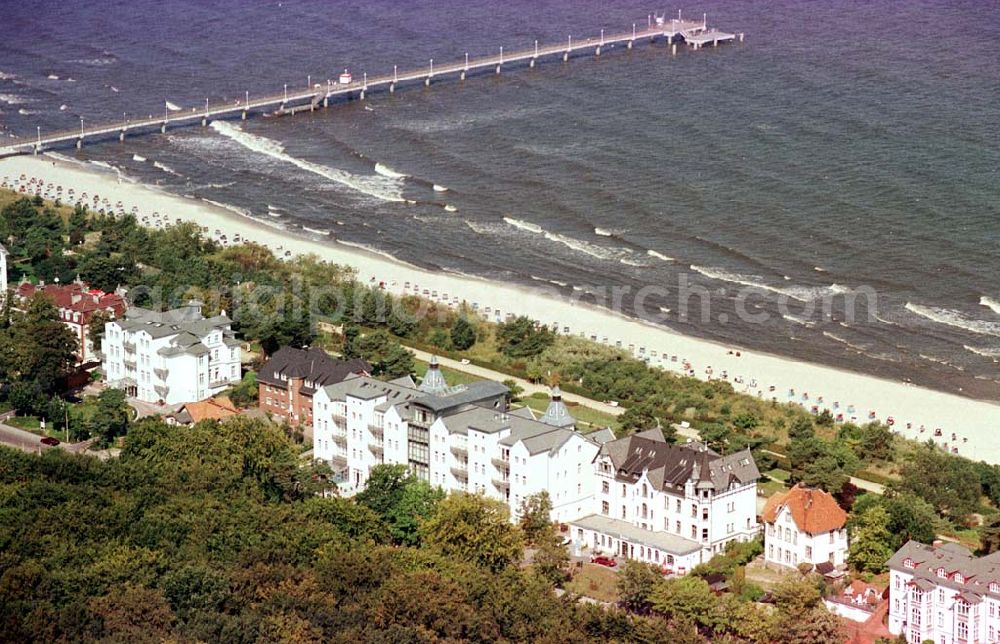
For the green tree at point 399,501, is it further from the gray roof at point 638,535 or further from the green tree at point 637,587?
the green tree at point 637,587

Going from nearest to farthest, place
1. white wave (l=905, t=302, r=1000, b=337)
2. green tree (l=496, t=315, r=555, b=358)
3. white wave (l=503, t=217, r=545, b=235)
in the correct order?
green tree (l=496, t=315, r=555, b=358) → white wave (l=905, t=302, r=1000, b=337) → white wave (l=503, t=217, r=545, b=235)

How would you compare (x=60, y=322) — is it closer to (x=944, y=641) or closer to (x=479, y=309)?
(x=479, y=309)

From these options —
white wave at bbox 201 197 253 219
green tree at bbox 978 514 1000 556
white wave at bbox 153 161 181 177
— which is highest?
green tree at bbox 978 514 1000 556

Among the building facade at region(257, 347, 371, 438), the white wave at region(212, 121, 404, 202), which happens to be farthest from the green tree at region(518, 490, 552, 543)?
the white wave at region(212, 121, 404, 202)

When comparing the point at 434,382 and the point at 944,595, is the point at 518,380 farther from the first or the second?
the point at 944,595

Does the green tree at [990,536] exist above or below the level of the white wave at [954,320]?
above

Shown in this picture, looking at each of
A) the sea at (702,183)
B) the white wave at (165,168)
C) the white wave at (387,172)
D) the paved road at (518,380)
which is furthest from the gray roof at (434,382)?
the white wave at (165,168)

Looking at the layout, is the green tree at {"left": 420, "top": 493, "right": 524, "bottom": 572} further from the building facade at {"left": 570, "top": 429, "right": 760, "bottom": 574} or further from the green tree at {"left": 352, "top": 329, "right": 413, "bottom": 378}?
the green tree at {"left": 352, "top": 329, "right": 413, "bottom": 378}

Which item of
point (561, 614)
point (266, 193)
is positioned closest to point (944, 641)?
point (561, 614)
